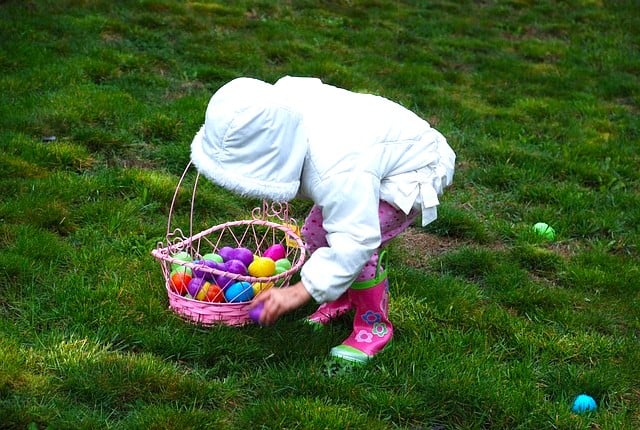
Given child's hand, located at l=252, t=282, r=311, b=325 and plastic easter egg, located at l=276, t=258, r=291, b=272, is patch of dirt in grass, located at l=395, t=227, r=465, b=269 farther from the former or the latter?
child's hand, located at l=252, t=282, r=311, b=325

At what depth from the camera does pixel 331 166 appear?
2756 millimetres

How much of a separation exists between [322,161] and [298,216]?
1.69 meters

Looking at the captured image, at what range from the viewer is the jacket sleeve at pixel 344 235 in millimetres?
2703

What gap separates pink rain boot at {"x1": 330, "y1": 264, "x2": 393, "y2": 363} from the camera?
3133 millimetres

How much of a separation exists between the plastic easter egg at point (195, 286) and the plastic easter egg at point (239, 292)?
10 cm

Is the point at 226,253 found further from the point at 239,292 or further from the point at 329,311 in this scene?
the point at 329,311

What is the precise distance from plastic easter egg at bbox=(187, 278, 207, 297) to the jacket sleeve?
0.66 meters

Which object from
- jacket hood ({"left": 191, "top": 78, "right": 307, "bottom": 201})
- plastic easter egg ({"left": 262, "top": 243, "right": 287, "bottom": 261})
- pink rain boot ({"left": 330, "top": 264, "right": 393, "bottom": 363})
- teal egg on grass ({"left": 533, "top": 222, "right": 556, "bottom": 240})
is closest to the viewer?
jacket hood ({"left": 191, "top": 78, "right": 307, "bottom": 201})

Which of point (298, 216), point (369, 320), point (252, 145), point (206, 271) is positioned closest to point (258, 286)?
point (206, 271)

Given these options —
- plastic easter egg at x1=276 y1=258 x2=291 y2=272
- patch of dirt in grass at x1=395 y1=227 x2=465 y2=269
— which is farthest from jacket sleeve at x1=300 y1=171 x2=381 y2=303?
patch of dirt in grass at x1=395 y1=227 x2=465 y2=269

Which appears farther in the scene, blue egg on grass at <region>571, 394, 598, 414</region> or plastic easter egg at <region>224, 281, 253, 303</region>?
plastic easter egg at <region>224, 281, 253, 303</region>

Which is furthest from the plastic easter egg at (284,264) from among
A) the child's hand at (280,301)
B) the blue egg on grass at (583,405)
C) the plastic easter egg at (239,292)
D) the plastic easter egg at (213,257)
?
the blue egg on grass at (583,405)

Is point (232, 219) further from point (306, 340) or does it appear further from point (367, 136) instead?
point (367, 136)

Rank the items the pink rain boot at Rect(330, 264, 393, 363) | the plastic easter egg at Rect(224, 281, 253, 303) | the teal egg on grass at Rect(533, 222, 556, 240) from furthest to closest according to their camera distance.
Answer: the teal egg on grass at Rect(533, 222, 556, 240)
the plastic easter egg at Rect(224, 281, 253, 303)
the pink rain boot at Rect(330, 264, 393, 363)
